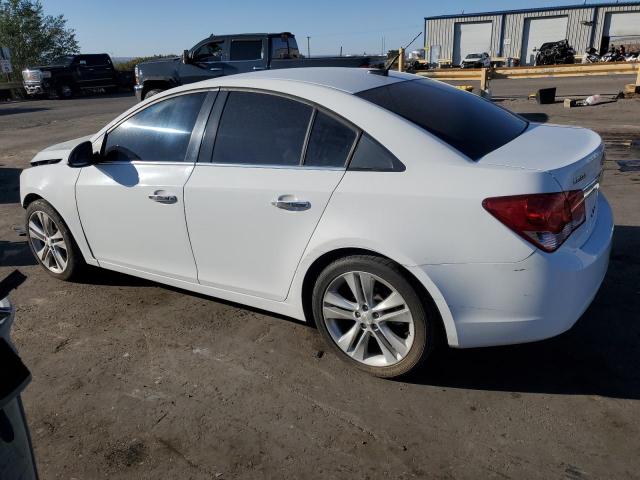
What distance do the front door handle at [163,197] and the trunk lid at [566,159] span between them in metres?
1.95

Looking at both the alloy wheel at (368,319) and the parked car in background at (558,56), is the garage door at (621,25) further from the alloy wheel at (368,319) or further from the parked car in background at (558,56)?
the alloy wheel at (368,319)

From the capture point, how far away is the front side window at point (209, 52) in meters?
14.6

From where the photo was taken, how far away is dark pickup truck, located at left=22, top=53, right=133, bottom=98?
25953mm

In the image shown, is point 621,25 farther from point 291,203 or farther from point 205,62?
point 291,203

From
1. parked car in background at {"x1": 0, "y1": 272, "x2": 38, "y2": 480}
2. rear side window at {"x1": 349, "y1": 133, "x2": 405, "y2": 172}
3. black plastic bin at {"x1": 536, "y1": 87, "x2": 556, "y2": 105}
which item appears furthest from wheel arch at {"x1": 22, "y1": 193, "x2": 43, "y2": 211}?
black plastic bin at {"x1": 536, "y1": 87, "x2": 556, "y2": 105}

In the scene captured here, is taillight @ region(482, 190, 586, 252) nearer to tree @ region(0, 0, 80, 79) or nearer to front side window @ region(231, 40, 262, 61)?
front side window @ region(231, 40, 262, 61)

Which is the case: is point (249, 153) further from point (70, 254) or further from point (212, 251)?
point (70, 254)

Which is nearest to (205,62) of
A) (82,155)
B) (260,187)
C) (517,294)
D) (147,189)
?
(82,155)

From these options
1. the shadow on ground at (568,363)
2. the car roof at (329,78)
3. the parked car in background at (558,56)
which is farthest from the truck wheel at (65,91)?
the parked car in background at (558,56)

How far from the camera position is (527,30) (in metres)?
54.0

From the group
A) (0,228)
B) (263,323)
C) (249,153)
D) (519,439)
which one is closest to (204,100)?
(249,153)

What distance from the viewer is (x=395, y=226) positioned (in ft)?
9.09

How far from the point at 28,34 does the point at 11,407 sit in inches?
1590

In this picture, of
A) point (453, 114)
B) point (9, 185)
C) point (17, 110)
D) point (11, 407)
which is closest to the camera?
point (11, 407)
